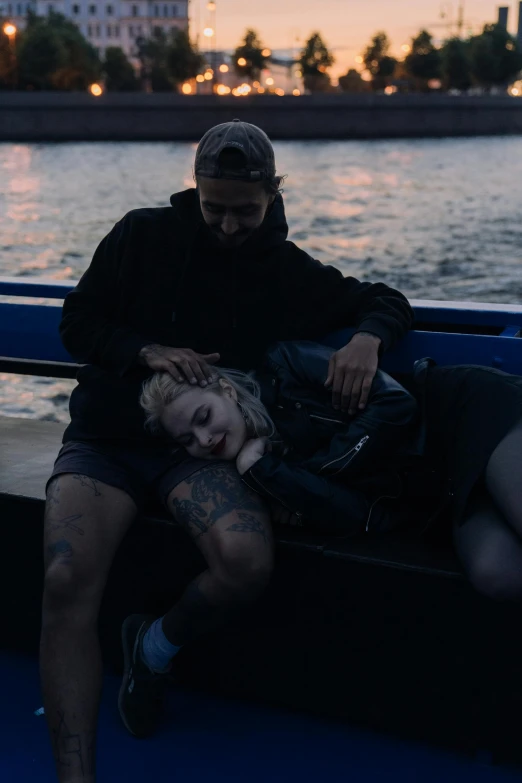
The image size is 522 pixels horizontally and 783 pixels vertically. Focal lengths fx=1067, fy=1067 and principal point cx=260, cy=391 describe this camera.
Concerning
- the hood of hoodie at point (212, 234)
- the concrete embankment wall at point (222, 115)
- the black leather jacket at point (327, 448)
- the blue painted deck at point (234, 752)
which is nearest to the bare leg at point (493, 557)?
the black leather jacket at point (327, 448)

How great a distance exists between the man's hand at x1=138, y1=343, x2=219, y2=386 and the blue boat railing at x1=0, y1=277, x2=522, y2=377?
20.2 inches

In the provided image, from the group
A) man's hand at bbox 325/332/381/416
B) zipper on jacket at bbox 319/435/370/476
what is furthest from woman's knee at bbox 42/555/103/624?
man's hand at bbox 325/332/381/416

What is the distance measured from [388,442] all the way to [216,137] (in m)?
0.83

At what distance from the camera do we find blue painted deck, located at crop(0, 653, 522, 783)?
2.37 meters

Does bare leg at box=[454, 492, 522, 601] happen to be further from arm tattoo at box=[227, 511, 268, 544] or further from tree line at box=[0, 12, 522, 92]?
tree line at box=[0, 12, 522, 92]

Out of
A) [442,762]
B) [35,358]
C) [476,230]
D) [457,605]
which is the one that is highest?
[35,358]

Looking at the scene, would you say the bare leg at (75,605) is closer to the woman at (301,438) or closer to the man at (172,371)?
the man at (172,371)

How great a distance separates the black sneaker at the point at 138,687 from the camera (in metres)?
2.44

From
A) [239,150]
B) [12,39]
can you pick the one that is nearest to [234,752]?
[239,150]

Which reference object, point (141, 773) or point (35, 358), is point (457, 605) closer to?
point (141, 773)

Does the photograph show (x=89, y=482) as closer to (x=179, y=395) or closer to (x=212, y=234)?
(x=179, y=395)

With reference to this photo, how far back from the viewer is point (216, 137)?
99.8 inches

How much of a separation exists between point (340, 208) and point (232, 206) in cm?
3458

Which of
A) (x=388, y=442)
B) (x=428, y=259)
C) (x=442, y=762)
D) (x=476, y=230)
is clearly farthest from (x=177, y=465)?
(x=476, y=230)
